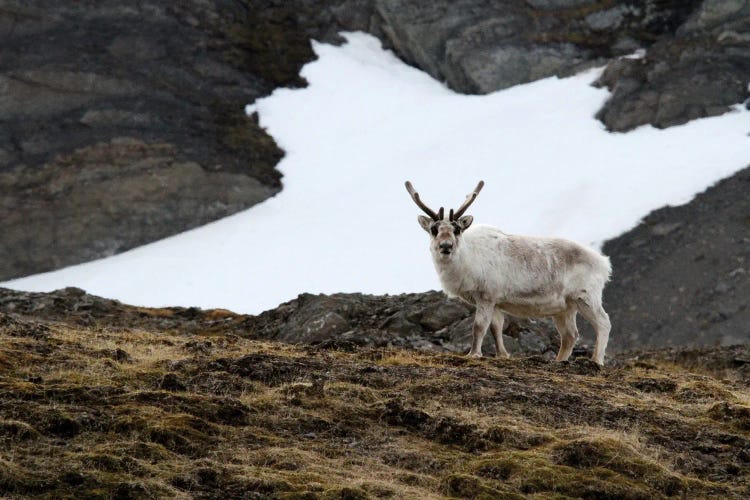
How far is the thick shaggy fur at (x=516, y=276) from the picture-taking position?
20.2 meters

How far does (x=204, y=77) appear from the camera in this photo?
61.8 meters

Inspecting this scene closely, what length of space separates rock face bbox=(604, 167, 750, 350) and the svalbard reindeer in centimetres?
1807

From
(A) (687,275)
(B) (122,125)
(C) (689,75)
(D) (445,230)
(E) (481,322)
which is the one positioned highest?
(C) (689,75)

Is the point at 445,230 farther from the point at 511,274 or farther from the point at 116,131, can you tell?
the point at 116,131

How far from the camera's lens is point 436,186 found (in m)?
53.8

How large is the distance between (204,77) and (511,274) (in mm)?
44052

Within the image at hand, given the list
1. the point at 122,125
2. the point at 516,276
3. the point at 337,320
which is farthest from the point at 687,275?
the point at 122,125

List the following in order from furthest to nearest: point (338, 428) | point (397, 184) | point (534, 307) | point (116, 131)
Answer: point (116, 131), point (397, 184), point (534, 307), point (338, 428)

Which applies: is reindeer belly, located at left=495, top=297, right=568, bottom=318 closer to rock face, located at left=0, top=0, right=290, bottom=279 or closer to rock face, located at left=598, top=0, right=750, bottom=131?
rock face, located at left=0, top=0, right=290, bottom=279

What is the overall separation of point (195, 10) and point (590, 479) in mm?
57142

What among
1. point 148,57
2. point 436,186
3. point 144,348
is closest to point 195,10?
point 148,57

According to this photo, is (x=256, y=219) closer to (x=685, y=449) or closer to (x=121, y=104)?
(x=121, y=104)

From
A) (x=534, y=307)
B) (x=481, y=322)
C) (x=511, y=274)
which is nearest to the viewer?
(x=481, y=322)

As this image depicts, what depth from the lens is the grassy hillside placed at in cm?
1131
